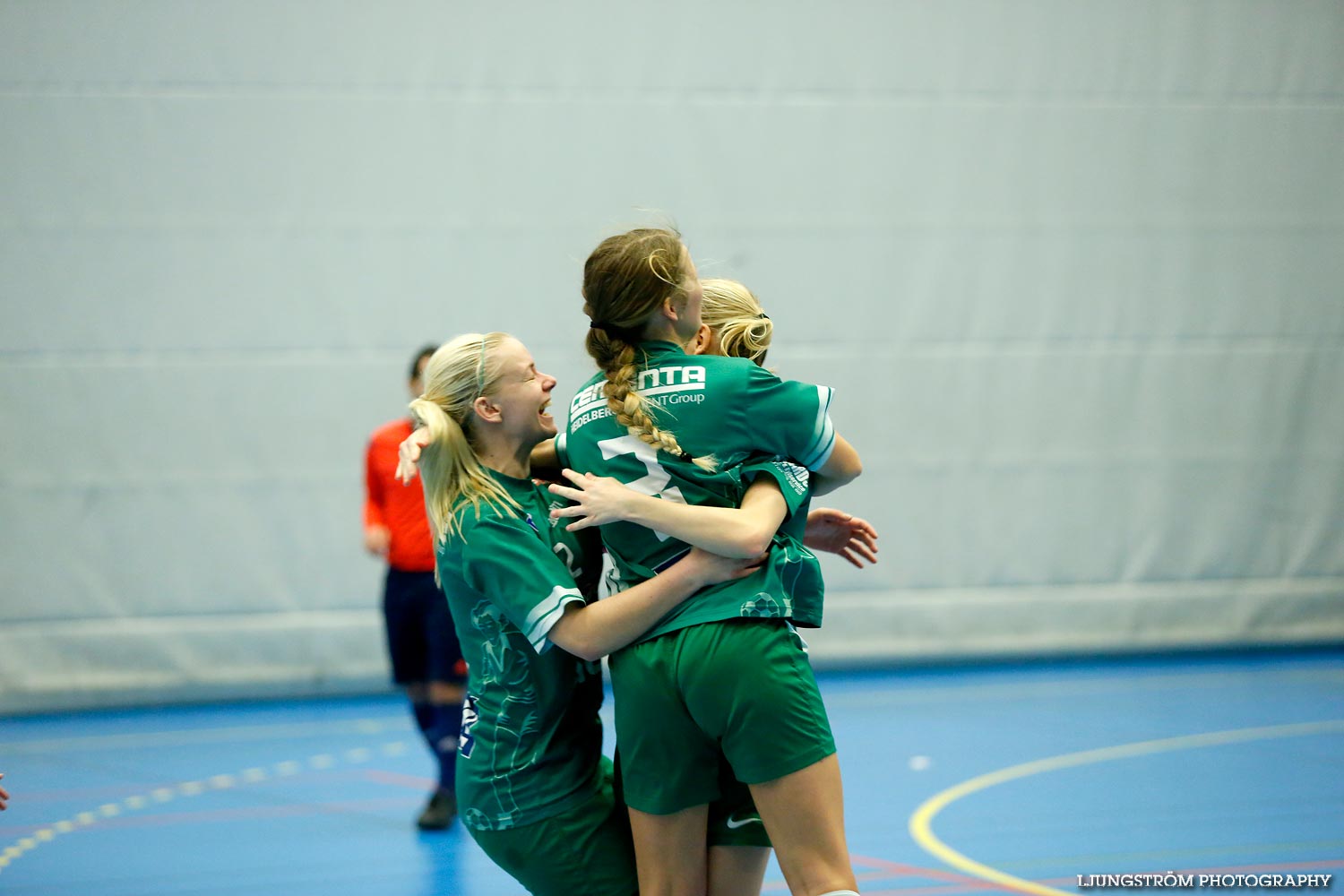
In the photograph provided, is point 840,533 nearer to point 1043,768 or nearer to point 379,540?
point 379,540

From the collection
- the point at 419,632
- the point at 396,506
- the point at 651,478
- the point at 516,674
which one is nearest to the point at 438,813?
the point at 419,632

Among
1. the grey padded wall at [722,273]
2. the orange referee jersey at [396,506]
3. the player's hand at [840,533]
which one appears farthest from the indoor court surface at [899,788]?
the player's hand at [840,533]

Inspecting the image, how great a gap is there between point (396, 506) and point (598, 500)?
10.5 feet

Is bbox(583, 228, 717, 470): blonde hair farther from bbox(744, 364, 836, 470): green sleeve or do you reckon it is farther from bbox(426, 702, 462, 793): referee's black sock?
bbox(426, 702, 462, 793): referee's black sock

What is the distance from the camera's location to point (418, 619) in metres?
5.27

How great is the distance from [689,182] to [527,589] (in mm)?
6004

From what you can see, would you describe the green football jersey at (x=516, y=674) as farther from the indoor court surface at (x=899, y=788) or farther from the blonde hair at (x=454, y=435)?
the indoor court surface at (x=899, y=788)

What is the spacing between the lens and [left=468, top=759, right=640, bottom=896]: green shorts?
95.3 inches

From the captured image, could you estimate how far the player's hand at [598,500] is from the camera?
225cm

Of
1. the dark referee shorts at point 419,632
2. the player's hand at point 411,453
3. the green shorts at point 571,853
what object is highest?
the player's hand at point 411,453

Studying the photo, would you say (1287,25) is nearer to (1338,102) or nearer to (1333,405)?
(1338,102)

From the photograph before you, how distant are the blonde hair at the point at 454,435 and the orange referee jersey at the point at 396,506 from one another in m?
2.69

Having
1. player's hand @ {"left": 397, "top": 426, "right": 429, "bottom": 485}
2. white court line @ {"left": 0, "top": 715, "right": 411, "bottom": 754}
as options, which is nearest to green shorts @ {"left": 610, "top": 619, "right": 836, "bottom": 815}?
player's hand @ {"left": 397, "top": 426, "right": 429, "bottom": 485}

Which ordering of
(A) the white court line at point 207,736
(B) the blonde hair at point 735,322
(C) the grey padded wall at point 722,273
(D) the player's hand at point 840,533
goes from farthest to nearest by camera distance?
(C) the grey padded wall at point 722,273, (A) the white court line at point 207,736, (D) the player's hand at point 840,533, (B) the blonde hair at point 735,322
